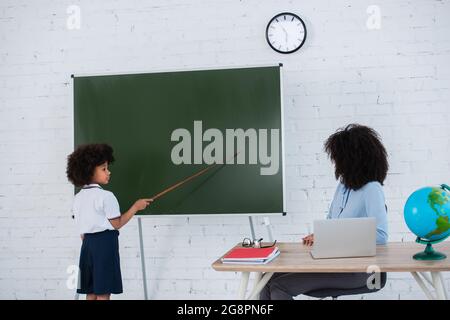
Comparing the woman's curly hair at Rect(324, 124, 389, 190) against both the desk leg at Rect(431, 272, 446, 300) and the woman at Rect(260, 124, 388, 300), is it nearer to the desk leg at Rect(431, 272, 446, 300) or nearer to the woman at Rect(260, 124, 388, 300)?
the woman at Rect(260, 124, 388, 300)

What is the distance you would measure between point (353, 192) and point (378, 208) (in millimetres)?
179

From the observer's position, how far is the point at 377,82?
3408mm

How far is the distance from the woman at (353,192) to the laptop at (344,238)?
0.21 metres

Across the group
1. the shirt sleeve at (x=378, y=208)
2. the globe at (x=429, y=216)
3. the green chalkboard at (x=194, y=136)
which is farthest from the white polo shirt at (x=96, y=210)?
the globe at (x=429, y=216)

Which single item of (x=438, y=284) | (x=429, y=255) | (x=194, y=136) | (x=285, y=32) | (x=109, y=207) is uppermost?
(x=285, y=32)

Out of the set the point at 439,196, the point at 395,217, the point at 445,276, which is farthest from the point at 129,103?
the point at 445,276

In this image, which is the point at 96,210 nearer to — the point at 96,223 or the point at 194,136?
the point at 96,223

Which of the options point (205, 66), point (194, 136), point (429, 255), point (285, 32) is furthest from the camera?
point (205, 66)

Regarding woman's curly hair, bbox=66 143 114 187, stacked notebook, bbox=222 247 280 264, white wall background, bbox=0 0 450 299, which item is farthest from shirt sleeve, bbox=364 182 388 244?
woman's curly hair, bbox=66 143 114 187

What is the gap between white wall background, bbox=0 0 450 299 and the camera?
3.38 m

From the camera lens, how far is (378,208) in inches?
86.6

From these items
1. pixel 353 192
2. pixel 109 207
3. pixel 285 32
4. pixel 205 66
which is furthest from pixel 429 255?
pixel 205 66
